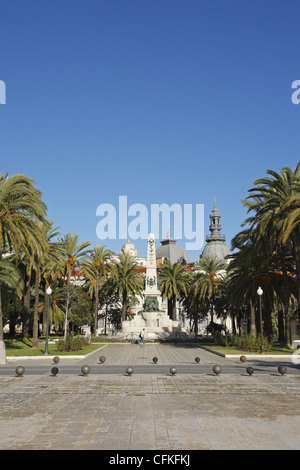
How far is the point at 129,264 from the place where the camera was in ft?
180

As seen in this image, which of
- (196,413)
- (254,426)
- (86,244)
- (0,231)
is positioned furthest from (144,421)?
(86,244)

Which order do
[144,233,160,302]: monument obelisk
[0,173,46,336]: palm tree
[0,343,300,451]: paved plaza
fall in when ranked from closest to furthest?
[0,343,300,451]: paved plaza → [0,173,46,336]: palm tree → [144,233,160,302]: monument obelisk

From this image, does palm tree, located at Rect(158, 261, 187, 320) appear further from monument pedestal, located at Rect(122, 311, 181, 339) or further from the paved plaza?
the paved plaza

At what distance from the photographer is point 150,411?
415 inches

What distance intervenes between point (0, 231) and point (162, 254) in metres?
109

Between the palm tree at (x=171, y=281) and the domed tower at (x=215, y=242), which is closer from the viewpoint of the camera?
the palm tree at (x=171, y=281)

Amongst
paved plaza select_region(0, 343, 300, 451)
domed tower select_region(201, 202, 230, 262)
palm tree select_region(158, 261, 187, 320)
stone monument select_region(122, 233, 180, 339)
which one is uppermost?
domed tower select_region(201, 202, 230, 262)

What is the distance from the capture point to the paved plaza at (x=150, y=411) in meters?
7.75

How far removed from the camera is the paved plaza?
25.4 ft

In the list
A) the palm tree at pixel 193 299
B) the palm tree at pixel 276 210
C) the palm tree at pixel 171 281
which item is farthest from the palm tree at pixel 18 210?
the palm tree at pixel 193 299

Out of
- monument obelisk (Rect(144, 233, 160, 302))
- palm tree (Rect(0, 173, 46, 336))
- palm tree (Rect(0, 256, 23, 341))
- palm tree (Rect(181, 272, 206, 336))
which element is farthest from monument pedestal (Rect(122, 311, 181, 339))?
palm tree (Rect(0, 173, 46, 336))

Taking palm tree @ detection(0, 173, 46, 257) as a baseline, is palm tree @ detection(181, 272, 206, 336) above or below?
below

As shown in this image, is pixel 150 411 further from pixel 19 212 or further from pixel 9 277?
pixel 9 277

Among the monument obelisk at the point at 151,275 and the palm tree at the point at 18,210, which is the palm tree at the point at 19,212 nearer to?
the palm tree at the point at 18,210
